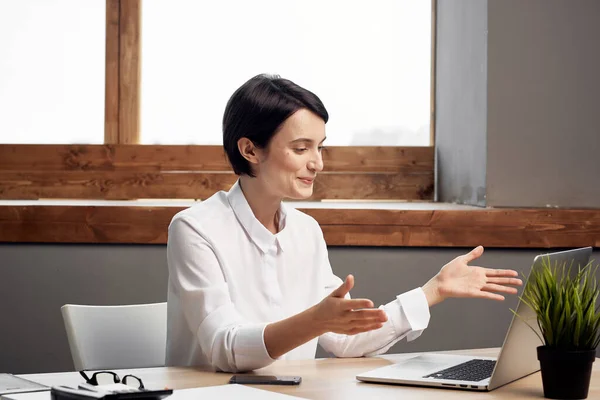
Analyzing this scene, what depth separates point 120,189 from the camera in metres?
3.52

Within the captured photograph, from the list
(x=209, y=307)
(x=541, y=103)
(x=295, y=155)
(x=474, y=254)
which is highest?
(x=541, y=103)

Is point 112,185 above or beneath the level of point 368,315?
above

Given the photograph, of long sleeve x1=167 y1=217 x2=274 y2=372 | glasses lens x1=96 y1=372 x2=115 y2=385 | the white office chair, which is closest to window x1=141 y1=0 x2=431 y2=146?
the white office chair

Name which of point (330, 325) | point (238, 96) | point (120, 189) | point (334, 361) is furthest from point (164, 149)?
point (330, 325)

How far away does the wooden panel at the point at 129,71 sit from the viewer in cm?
358

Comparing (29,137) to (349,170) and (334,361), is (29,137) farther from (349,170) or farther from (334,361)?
(334,361)

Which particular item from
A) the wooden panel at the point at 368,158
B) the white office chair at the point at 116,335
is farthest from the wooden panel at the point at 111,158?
the white office chair at the point at 116,335

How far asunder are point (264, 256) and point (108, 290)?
3.93 ft

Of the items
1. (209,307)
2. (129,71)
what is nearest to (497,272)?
(209,307)

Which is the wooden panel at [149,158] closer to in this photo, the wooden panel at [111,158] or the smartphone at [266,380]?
the wooden panel at [111,158]

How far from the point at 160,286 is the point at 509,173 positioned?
1.33m

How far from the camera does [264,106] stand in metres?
2.02

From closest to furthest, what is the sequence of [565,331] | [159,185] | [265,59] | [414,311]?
[565,331] → [414,311] → [159,185] → [265,59]

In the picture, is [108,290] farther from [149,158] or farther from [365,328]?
[365,328]
